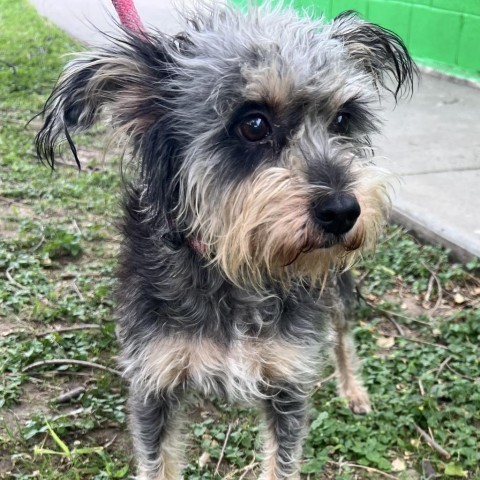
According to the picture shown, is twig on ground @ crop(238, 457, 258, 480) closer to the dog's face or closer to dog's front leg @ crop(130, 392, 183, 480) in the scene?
dog's front leg @ crop(130, 392, 183, 480)

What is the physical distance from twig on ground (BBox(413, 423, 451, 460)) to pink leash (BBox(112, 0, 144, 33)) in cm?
232

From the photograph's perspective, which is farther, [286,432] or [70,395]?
[70,395]

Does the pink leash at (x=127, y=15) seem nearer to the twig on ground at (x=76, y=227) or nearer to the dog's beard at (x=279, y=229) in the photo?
the dog's beard at (x=279, y=229)

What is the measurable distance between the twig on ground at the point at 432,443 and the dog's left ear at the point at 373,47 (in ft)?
5.44

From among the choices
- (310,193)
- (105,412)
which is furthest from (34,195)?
(310,193)

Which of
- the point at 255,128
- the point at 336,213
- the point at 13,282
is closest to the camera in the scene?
the point at 336,213

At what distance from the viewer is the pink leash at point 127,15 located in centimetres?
260

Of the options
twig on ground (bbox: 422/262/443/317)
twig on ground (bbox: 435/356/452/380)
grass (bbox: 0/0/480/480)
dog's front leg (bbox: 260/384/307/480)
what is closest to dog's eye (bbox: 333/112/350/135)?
dog's front leg (bbox: 260/384/307/480)

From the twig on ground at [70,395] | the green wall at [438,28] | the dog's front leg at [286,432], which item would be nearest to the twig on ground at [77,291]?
the twig on ground at [70,395]

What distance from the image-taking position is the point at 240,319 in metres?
2.59

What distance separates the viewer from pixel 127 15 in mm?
2760

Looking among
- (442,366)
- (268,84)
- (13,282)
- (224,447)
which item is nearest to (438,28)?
(442,366)

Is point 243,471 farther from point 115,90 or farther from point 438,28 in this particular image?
point 438,28

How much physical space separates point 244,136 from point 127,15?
0.91 m
